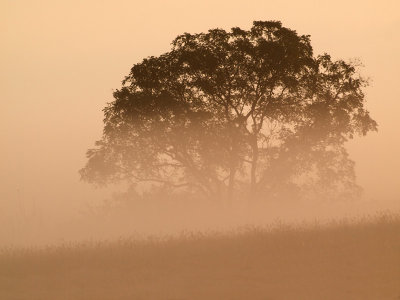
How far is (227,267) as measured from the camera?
59.8 feet

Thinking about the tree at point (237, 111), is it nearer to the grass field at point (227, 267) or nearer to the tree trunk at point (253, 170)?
the tree trunk at point (253, 170)

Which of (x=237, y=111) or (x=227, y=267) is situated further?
(x=237, y=111)

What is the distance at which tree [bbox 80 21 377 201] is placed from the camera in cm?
3519

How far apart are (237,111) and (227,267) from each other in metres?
18.5

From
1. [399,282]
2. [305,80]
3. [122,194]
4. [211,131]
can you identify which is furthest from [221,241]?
[122,194]

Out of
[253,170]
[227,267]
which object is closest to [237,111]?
[253,170]

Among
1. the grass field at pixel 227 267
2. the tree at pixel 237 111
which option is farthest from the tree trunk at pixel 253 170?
the grass field at pixel 227 267

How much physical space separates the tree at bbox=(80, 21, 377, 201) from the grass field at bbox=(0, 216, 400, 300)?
13027 mm

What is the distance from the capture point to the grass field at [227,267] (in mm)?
15867

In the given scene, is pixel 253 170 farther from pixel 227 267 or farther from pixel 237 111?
→ pixel 227 267

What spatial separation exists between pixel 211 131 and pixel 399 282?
2056 centimetres

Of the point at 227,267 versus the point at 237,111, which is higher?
the point at 237,111

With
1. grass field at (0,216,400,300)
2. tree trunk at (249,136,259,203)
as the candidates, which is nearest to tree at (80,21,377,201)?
tree trunk at (249,136,259,203)

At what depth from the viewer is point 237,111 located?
3578 centimetres
